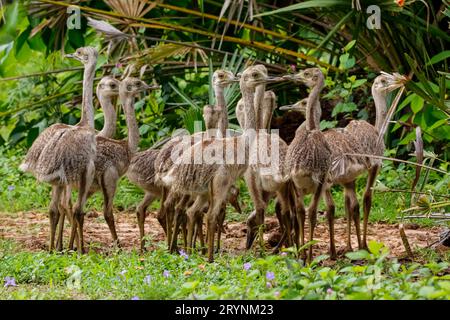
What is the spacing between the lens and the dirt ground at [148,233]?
9328 millimetres

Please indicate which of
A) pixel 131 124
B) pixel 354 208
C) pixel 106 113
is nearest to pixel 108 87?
pixel 106 113

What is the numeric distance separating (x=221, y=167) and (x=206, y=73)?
4536 millimetres

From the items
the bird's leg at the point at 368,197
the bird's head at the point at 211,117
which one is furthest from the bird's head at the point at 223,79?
the bird's leg at the point at 368,197

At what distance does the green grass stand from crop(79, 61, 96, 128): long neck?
1.36 metres

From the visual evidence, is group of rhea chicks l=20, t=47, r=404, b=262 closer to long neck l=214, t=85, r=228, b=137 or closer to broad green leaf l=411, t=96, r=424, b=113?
long neck l=214, t=85, r=228, b=137

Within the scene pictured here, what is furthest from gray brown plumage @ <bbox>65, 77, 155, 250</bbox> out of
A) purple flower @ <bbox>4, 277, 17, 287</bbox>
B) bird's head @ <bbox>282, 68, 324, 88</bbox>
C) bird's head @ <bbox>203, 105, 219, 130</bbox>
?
purple flower @ <bbox>4, 277, 17, 287</bbox>

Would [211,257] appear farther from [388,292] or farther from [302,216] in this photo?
[388,292]

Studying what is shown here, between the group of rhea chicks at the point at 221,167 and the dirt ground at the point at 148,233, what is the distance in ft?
1.06

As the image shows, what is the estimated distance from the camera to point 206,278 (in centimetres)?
720

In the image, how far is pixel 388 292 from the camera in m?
5.98

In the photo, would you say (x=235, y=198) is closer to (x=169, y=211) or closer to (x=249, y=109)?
(x=169, y=211)

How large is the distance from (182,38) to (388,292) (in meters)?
6.60

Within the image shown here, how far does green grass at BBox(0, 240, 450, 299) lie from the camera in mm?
5969

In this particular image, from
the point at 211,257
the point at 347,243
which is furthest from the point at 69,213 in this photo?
the point at 347,243
